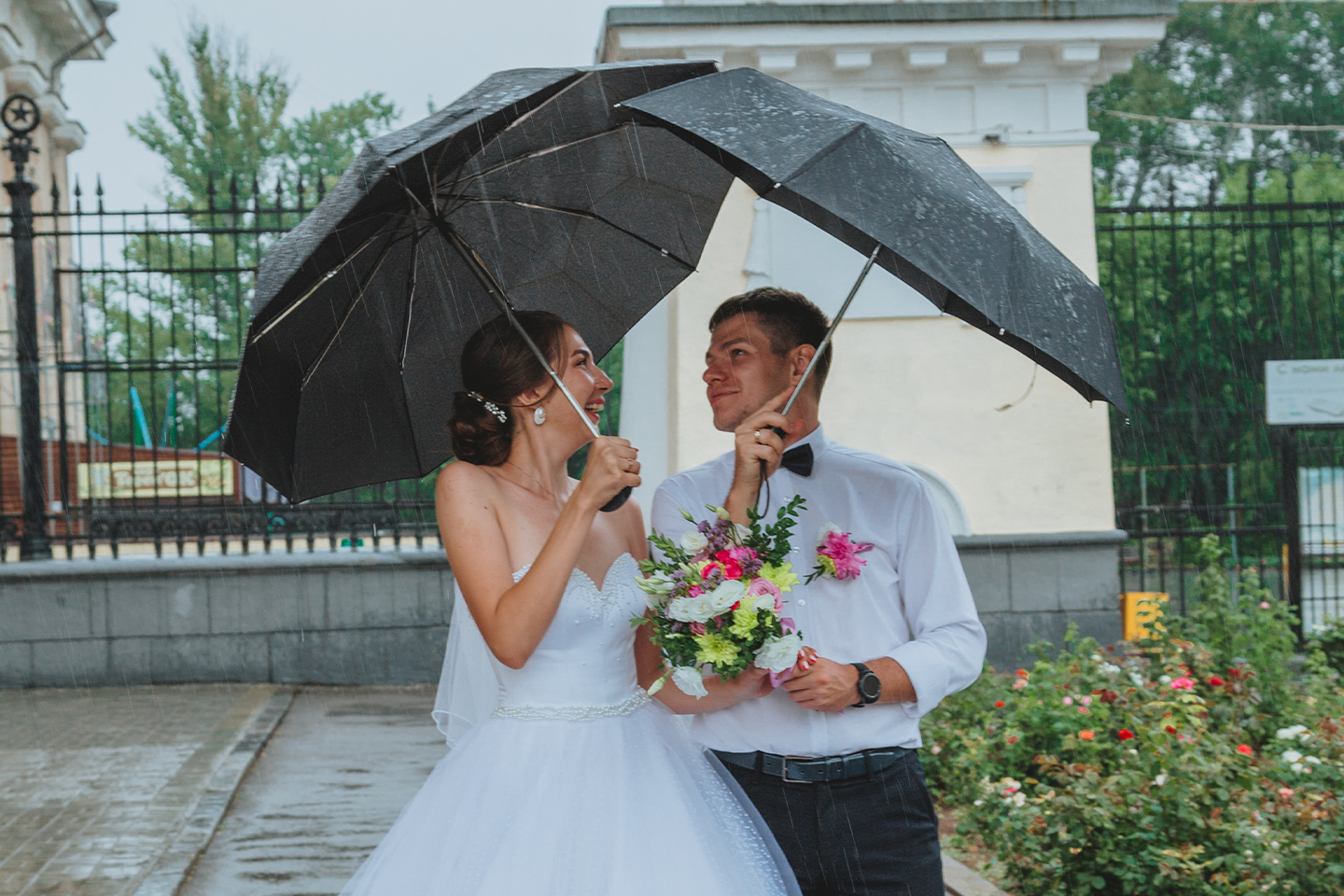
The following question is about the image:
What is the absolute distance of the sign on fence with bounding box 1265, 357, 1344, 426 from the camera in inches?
396

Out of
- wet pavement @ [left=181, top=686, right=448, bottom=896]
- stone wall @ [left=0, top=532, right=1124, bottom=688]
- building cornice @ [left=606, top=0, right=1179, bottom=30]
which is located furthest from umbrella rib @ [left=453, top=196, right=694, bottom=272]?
stone wall @ [left=0, top=532, right=1124, bottom=688]

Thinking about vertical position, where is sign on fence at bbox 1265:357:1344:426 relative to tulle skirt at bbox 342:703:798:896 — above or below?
above

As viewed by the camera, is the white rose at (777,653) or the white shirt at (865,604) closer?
the white rose at (777,653)

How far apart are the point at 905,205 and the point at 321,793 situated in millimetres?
5931

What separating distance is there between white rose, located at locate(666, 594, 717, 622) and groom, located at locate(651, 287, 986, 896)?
0.22 meters

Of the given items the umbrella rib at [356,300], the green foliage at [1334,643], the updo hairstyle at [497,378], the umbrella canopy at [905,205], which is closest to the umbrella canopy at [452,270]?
the umbrella rib at [356,300]

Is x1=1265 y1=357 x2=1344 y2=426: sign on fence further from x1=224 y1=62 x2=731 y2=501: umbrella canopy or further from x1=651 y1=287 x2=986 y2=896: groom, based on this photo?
x1=651 y1=287 x2=986 y2=896: groom

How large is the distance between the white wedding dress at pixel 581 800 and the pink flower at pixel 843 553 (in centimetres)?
48

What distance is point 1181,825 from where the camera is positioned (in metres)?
4.52

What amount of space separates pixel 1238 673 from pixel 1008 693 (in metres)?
1.15

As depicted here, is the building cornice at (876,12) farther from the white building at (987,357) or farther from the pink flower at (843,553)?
the pink flower at (843,553)

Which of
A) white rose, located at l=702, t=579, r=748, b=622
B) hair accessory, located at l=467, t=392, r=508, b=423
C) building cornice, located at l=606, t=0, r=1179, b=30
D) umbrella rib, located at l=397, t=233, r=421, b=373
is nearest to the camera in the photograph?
white rose, located at l=702, t=579, r=748, b=622

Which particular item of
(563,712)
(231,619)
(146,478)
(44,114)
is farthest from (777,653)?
(44,114)

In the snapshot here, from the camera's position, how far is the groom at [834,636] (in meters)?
2.63
